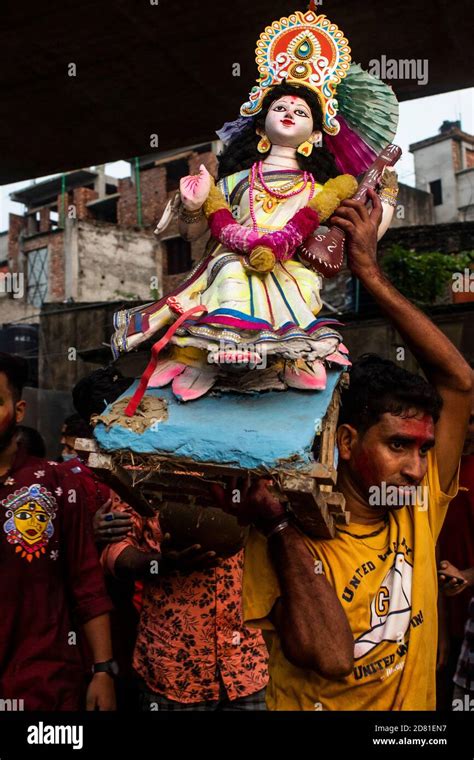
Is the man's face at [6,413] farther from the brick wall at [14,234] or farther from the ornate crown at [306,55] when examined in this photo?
the brick wall at [14,234]

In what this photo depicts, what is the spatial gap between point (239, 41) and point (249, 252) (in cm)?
287

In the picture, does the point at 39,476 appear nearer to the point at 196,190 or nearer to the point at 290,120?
the point at 196,190

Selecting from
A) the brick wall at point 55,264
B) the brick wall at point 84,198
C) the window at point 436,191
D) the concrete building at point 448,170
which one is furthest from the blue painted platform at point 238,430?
the brick wall at point 84,198

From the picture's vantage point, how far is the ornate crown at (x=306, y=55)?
3.28 meters

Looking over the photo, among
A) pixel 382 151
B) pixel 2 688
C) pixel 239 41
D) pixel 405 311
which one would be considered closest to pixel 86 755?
pixel 2 688

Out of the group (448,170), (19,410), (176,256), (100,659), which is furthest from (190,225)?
(448,170)

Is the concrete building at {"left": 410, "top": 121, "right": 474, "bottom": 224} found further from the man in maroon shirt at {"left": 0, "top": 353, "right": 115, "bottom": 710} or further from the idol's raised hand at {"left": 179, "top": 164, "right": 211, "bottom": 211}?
the man in maroon shirt at {"left": 0, "top": 353, "right": 115, "bottom": 710}

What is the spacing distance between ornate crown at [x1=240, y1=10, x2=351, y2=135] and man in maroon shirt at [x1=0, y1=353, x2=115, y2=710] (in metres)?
1.47

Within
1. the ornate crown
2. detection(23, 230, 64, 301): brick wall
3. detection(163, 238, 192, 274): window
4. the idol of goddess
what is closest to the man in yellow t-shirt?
the idol of goddess

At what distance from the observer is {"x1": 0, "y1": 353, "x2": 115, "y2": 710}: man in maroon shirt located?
10.0 ft

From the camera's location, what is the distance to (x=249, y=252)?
304 centimetres

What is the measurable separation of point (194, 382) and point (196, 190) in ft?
2.38

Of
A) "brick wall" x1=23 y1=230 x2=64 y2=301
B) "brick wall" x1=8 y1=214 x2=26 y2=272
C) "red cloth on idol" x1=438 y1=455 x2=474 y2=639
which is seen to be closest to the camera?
"red cloth on idol" x1=438 y1=455 x2=474 y2=639


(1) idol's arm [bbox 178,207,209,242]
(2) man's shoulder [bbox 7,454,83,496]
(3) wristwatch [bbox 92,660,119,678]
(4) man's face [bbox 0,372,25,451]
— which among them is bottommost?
(3) wristwatch [bbox 92,660,119,678]
